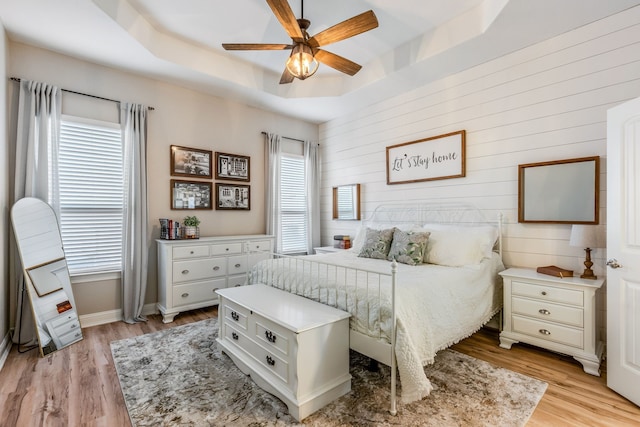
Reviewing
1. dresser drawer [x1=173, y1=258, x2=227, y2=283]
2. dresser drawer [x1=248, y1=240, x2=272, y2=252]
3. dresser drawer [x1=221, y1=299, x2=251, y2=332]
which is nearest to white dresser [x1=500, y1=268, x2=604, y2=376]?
dresser drawer [x1=221, y1=299, x2=251, y2=332]

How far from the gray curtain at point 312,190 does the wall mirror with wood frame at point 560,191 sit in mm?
3147

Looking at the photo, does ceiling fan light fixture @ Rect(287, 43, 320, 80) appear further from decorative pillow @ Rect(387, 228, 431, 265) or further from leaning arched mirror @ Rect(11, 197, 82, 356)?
leaning arched mirror @ Rect(11, 197, 82, 356)

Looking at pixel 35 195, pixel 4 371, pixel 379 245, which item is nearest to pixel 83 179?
pixel 35 195

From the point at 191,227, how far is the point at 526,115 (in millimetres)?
3939

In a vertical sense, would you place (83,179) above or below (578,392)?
above

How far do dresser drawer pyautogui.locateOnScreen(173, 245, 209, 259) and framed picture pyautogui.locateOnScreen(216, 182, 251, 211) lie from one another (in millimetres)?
795

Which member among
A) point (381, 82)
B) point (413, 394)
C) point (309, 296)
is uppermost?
point (381, 82)

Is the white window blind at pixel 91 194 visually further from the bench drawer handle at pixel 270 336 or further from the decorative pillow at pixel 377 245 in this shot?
the decorative pillow at pixel 377 245

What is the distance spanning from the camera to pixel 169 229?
383cm

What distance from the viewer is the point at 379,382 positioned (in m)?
2.31

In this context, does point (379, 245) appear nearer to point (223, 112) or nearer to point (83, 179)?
point (223, 112)

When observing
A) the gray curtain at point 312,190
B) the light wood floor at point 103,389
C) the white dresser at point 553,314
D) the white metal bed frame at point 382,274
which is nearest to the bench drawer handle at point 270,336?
the white metal bed frame at point 382,274

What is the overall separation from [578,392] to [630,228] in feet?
3.89

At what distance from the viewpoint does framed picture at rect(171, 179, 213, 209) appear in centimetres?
412
